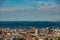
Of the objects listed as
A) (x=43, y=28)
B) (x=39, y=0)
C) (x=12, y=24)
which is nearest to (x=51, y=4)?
(x=39, y=0)

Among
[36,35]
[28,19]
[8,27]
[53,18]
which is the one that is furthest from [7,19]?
[53,18]

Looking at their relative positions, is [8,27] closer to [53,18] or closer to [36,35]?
[36,35]

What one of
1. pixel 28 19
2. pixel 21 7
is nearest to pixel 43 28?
pixel 28 19

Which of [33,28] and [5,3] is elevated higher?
[5,3]

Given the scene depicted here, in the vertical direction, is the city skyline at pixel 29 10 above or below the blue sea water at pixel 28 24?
above

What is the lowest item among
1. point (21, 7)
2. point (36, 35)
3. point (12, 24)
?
point (36, 35)

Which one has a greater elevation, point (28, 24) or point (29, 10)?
point (29, 10)

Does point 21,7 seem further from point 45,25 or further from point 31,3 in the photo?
point 45,25

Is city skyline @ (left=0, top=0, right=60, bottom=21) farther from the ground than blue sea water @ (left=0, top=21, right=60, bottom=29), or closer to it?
farther from the ground

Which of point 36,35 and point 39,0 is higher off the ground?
point 39,0
